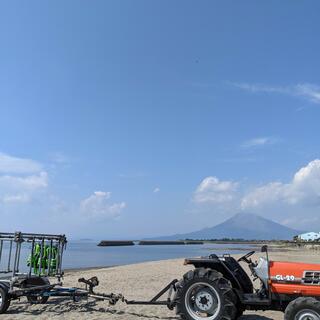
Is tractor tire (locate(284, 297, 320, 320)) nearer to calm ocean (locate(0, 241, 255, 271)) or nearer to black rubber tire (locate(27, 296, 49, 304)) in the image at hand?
black rubber tire (locate(27, 296, 49, 304))

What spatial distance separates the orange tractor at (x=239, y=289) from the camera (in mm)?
8617

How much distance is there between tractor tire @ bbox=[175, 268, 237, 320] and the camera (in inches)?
351

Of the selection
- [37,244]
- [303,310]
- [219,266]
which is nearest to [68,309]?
[37,244]

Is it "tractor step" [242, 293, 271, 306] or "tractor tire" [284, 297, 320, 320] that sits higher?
"tractor step" [242, 293, 271, 306]

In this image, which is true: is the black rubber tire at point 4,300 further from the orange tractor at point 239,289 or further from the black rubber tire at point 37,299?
the orange tractor at point 239,289

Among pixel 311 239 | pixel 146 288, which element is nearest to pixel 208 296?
pixel 146 288

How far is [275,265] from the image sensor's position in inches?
350

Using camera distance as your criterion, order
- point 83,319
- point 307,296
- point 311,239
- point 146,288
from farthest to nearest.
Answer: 1. point 311,239
2. point 146,288
3. point 83,319
4. point 307,296

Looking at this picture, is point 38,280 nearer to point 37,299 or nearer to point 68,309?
point 37,299

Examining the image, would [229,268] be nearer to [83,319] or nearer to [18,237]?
[83,319]

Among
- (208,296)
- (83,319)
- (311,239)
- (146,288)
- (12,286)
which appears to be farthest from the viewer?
(311,239)

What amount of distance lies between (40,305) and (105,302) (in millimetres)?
1579

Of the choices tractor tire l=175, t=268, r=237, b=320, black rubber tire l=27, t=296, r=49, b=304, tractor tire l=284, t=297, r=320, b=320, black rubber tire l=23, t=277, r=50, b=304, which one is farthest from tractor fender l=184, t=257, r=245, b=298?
black rubber tire l=27, t=296, r=49, b=304

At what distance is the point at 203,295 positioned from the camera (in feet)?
30.1
